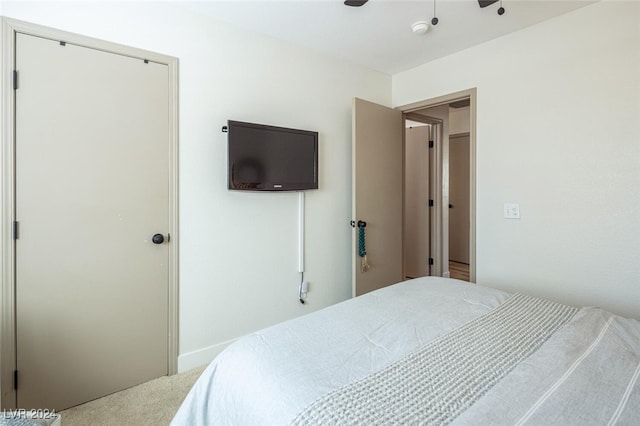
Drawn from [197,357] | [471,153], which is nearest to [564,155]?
[471,153]

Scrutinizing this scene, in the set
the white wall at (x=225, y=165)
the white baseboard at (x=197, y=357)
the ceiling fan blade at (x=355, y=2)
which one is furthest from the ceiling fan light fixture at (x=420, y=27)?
the white baseboard at (x=197, y=357)

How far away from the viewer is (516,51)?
2.47 metres

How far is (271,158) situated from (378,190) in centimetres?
115

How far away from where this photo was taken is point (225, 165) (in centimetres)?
232

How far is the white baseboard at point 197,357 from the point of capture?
2201 millimetres

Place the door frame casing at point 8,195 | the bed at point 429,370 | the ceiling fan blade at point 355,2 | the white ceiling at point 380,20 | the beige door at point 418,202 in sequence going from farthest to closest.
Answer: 1. the beige door at point 418,202
2. the white ceiling at point 380,20
3. the ceiling fan blade at point 355,2
4. the door frame casing at point 8,195
5. the bed at point 429,370

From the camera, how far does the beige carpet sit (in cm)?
174

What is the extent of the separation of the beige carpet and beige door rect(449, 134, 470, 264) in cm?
457

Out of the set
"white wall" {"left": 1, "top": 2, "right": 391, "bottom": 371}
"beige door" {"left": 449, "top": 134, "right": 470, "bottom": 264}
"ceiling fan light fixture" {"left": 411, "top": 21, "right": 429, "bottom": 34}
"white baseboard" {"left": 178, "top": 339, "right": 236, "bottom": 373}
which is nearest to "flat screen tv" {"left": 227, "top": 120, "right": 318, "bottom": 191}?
"white wall" {"left": 1, "top": 2, "right": 391, "bottom": 371}

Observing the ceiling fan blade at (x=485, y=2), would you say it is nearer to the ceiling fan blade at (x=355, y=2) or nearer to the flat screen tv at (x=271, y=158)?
the ceiling fan blade at (x=355, y=2)

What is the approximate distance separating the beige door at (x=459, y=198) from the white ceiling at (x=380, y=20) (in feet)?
9.20

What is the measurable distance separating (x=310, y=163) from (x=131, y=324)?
66.9 inches

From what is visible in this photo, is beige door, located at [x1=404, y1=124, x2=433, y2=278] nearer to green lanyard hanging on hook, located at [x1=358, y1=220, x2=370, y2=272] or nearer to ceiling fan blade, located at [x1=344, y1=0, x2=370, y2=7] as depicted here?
green lanyard hanging on hook, located at [x1=358, y1=220, x2=370, y2=272]

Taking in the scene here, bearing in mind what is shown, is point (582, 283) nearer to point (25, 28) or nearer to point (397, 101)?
point (397, 101)
